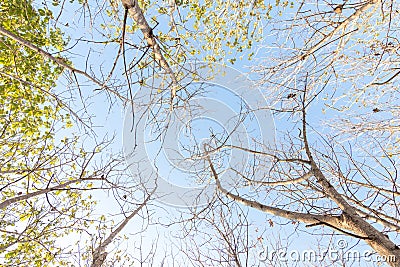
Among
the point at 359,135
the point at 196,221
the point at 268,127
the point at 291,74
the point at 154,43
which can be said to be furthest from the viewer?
the point at 268,127

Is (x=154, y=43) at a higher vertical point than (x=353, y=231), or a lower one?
higher

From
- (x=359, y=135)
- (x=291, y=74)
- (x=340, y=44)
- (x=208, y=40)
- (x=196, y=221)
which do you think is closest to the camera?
(x=340, y=44)

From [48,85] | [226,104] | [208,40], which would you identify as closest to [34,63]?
[48,85]

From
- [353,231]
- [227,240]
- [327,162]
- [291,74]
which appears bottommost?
[353,231]

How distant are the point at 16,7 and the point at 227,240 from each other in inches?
185

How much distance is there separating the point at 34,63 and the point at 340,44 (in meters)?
4.69

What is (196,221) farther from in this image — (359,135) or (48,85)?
(48,85)

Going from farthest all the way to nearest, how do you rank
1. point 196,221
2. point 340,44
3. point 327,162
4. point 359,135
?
point 196,221 → point 359,135 → point 327,162 → point 340,44

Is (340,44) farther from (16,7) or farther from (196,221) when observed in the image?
(16,7)

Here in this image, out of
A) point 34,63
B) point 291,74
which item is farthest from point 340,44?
point 34,63

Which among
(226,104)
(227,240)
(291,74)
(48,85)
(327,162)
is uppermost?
(226,104)

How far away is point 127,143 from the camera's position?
230 inches

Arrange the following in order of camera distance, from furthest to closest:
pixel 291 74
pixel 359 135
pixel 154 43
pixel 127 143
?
pixel 127 143, pixel 359 135, pixel 291 74, pixel 154 43

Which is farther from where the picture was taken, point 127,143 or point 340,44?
point 127,143
